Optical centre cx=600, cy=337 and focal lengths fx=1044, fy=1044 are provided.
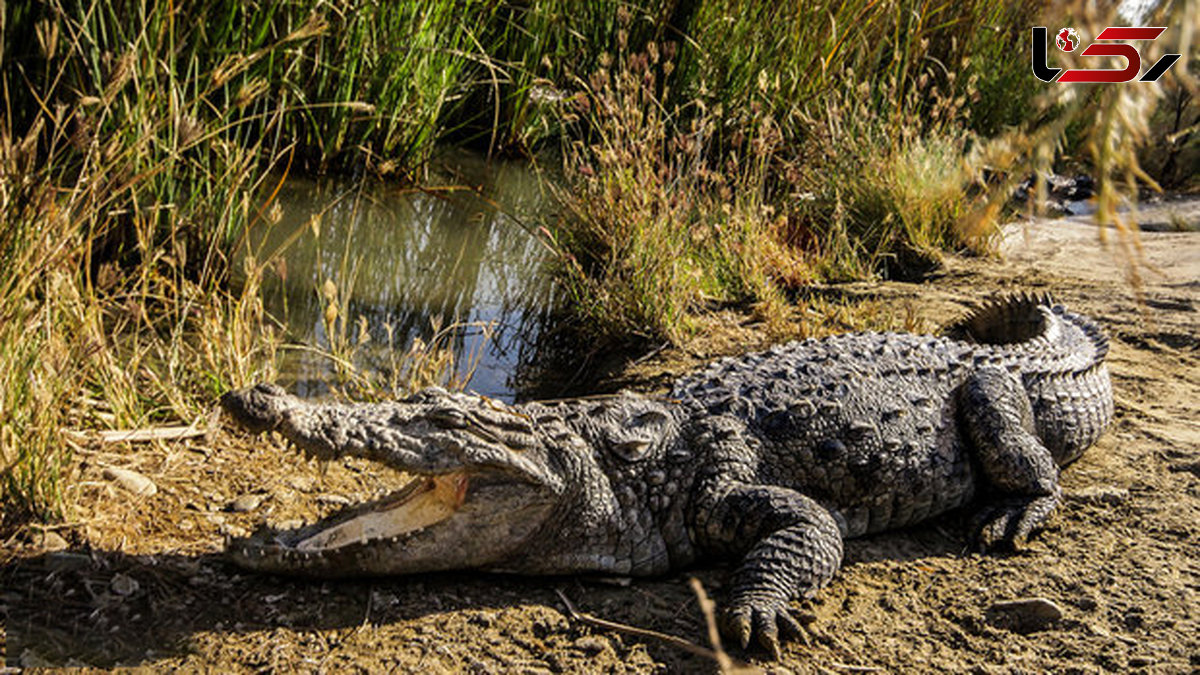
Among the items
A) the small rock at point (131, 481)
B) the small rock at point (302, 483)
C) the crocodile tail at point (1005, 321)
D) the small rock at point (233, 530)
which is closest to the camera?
the small rock at point (233, 530)

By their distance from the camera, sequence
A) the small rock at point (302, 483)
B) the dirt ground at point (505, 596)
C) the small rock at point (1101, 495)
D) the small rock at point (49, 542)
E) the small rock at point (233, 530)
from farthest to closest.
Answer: the small rock at point (1101, 495) → the small rock at point (302, 483) → the small rock at point (233, 530) → the small rock at point (49, 542) → the dirt ground at point (505, 596)

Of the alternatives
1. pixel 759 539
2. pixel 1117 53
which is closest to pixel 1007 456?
pixel 759 539

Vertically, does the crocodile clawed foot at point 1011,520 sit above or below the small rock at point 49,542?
above

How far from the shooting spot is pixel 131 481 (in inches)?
141

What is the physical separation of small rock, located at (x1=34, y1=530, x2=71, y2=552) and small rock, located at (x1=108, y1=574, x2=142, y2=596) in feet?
0.72

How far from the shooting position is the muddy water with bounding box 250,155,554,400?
561 centimetres

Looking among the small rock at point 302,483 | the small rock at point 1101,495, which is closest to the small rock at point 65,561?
the small rock at point 302,483

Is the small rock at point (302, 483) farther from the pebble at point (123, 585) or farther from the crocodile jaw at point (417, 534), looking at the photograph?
the pebble at point (123, 585)

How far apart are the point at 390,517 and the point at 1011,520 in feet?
7.20

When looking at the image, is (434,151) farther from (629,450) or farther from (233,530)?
(629,450)

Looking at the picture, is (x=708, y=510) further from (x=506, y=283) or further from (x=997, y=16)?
(x=997, y=16)

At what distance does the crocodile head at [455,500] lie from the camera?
121 inches

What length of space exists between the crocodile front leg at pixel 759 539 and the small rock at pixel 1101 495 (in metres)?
1.08

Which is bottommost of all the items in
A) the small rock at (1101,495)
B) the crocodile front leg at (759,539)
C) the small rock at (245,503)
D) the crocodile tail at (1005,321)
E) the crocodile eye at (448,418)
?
the small rock at (245,503)
